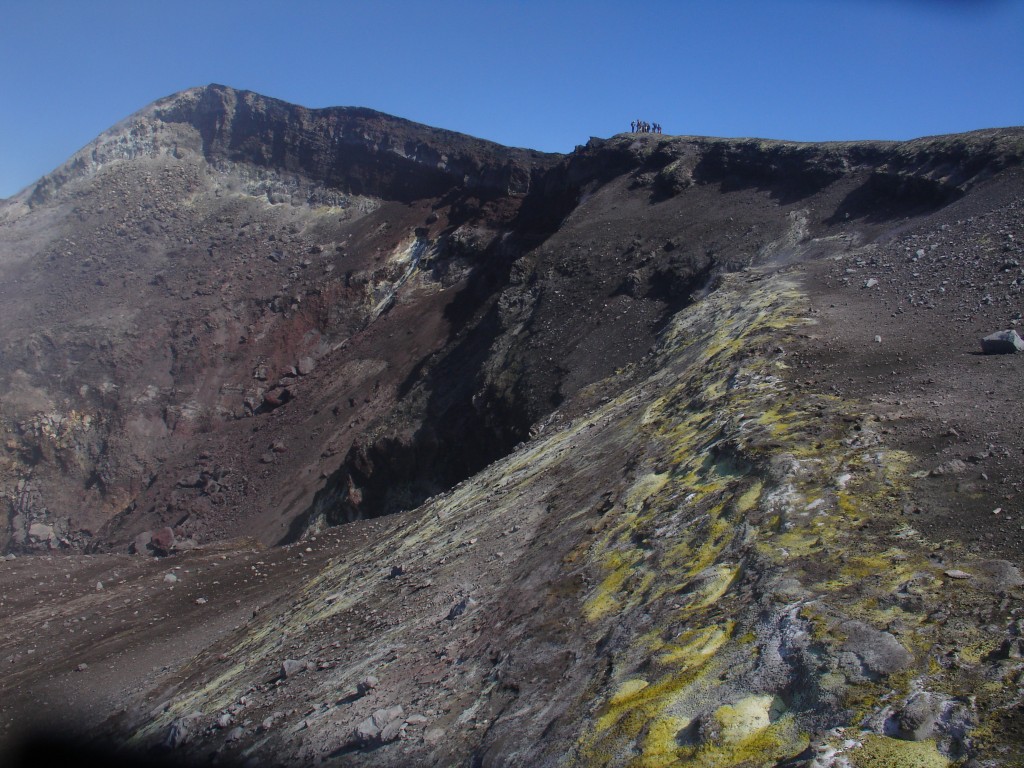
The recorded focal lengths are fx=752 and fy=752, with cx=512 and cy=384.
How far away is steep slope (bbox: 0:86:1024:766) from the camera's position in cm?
461

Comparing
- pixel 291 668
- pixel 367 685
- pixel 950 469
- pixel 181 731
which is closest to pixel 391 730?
pixel 367 685

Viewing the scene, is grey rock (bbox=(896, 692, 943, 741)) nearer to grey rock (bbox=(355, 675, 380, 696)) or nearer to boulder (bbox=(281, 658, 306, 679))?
grey rock (bbox=(355, 675, 380, 696))

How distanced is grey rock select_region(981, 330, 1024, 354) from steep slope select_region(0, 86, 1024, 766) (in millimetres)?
219

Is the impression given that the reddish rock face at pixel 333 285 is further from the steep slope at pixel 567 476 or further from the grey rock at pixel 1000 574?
the grey rock at pixel 1000 574

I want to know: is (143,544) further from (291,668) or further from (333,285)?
(291,668)

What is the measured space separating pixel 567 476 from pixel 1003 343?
5.40 m

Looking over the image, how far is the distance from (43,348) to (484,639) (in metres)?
37.3

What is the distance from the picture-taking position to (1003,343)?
8.37 m

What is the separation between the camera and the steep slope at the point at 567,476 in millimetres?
4609

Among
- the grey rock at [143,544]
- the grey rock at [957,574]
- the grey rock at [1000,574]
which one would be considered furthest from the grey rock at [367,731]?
the grey rock at [143,544]

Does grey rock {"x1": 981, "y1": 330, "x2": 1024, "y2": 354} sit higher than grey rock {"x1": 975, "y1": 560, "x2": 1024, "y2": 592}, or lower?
higher

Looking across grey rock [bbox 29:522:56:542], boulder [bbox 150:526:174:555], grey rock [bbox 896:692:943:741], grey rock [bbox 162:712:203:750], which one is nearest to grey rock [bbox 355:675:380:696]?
grey rock [bbox 162:712:203:750]

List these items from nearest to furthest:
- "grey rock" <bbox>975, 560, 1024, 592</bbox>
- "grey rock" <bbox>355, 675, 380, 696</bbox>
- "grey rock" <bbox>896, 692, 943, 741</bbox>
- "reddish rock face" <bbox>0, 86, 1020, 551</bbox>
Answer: "grey rock" <bbox>896, 692, 943, 741</bbox>, "grey rock" <bbox>975, 560, 1024, 592</bbox>, "grey rock" <bbox>355, 675, 380, 696</bbox>, "reddish rock face" <bbox>0, 86, 1020, 551</bbox>

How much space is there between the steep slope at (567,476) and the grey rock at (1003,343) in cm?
22
